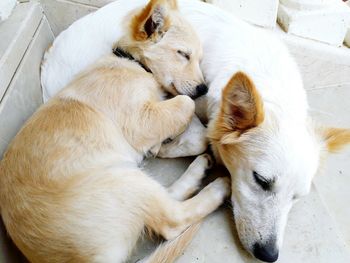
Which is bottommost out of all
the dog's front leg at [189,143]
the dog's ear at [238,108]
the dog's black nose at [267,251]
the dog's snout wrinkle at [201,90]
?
the dog's black nose at [267,251]

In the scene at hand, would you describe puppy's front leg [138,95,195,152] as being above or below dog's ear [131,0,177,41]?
below

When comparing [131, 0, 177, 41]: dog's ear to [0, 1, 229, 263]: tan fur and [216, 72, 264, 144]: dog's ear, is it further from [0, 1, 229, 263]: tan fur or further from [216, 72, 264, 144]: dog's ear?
[216, 72, 264, 144]: dog's ear

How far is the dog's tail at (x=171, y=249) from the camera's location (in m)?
1.25

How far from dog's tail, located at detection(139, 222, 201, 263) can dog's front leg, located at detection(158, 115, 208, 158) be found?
0.40 metres

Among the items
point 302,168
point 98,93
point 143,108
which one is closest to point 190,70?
point 143,108

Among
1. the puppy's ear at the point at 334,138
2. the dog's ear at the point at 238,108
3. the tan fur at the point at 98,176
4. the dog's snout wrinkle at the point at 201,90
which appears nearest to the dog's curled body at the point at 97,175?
the tan fur at the point at 98,176

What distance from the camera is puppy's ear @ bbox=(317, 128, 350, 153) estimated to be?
1435 mm

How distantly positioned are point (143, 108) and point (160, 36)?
39 centimetres

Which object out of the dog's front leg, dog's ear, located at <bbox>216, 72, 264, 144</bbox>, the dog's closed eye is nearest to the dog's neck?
the dog's front leg

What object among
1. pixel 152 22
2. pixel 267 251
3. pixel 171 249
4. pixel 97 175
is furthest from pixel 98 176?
pixel 152 22

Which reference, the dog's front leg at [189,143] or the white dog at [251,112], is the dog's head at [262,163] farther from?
the dog's front leg at [189,143]

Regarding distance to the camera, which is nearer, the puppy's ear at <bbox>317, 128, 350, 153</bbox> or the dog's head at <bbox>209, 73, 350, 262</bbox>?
the dog's head at <bbox>209, 73, 350, 262</bbox>

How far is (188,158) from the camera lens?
1688mm

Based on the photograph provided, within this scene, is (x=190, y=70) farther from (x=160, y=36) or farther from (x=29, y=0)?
(x=29, y=0)
